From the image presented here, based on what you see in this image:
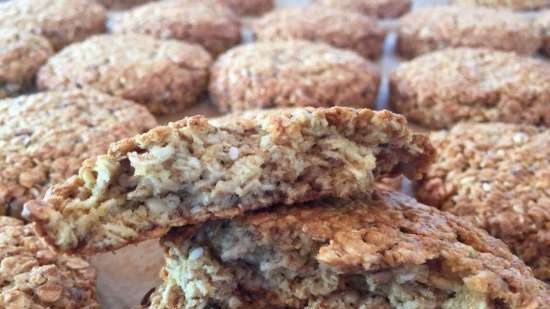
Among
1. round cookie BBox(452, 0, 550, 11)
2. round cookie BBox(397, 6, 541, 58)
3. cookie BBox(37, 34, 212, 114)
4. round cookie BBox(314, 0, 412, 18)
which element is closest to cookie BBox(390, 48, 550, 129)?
round cookie BBox(397, 6, 541, 58)

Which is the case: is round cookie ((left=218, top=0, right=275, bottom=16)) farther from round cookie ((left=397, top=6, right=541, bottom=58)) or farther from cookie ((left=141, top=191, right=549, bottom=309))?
cookie ((left=141, top=191, right=549, bottom=309))

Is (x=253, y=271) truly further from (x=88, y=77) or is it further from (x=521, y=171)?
(x=88, y=77)

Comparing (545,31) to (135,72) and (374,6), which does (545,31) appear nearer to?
(374,6)

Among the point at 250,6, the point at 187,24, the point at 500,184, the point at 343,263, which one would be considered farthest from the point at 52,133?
the point at 250,6

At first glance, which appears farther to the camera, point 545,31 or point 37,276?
point 545,31

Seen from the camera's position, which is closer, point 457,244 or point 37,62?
point 457,244

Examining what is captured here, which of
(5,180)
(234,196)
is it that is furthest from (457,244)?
(5,180)
